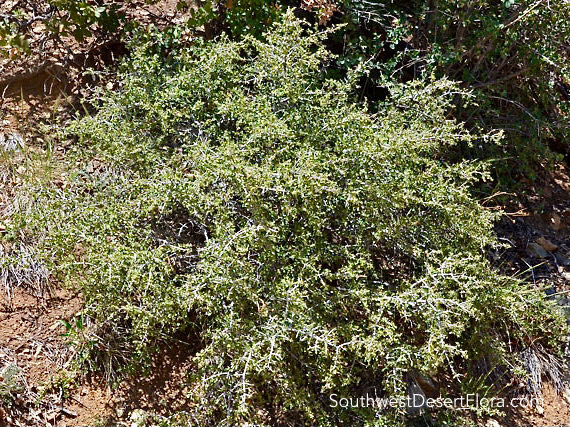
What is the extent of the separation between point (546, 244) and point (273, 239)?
8.63 feet

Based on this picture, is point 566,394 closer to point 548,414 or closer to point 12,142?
point 548,414

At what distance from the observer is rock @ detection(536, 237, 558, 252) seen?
5312 mm

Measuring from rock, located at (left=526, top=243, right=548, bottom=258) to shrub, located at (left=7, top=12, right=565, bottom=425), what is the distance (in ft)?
3.00

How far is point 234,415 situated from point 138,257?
905 mm

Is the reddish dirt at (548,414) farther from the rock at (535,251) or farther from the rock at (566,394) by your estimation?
the rock at (535,251)

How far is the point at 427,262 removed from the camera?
3.93 meters

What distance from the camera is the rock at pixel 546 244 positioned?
531cm

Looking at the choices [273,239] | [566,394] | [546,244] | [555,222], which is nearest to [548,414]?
[566,394]

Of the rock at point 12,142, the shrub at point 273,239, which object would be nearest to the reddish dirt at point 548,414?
the shrub at point 273,239

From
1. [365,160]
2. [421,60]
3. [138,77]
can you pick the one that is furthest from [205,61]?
[421,60]

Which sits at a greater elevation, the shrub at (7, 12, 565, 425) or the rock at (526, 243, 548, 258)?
the shrub at (7, 12, 565, 425)

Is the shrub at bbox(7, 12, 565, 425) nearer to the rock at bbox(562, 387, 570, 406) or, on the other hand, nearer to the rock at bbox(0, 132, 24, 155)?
the rock at bbox(562, 387, 570, 406)

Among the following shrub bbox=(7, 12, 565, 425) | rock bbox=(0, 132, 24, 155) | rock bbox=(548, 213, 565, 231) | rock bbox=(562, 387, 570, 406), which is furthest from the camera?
rock bbox=(548, 213, 565, 231)

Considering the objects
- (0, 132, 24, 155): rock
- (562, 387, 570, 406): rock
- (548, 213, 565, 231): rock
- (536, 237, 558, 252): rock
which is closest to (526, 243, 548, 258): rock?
(536, 237, 558, 252): rock
